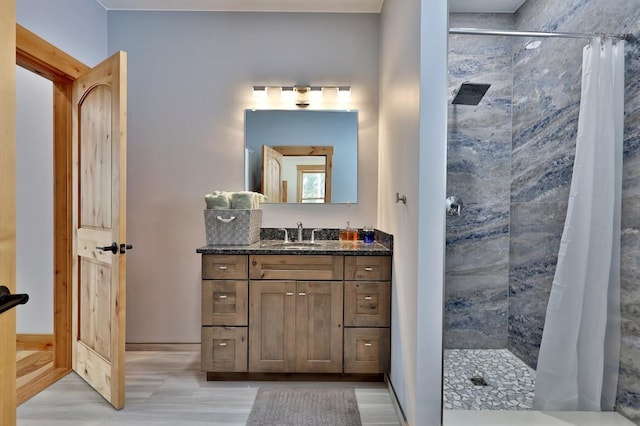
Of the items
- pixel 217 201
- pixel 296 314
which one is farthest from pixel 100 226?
pixel 296 314

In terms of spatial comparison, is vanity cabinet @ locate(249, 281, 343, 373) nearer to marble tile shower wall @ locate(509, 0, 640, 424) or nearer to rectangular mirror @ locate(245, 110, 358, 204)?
rectangular mirror @ locate(245, 110, 358, 204)

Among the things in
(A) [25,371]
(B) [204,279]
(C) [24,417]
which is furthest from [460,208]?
(A) [25,371]

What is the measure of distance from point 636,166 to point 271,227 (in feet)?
7.69

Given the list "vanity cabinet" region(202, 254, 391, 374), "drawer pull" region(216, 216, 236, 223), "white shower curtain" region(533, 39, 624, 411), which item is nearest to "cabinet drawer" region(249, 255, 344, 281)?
"vanity cabinet" region(202, 254, 391, 374)

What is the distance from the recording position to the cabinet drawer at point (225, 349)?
8.11 ft

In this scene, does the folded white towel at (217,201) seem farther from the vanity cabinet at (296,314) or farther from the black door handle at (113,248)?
the black door handle at (113,248)

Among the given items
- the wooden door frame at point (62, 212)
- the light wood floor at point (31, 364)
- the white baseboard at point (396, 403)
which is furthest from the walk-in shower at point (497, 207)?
the light wood floor at point (31, 364)

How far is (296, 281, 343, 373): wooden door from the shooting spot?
2480mm

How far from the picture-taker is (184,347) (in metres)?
3.06

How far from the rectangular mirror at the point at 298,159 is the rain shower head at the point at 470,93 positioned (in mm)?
804

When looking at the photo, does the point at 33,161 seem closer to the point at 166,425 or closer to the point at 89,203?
the point at 89,203

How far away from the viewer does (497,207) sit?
2.75 metres

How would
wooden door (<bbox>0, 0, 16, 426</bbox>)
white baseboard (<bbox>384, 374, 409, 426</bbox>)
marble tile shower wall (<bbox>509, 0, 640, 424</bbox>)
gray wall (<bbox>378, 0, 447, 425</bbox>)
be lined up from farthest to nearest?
white baseboard (<bbox>384, 374, 409, 426</bbox>)
marble tile shower wall (<bbox>509, 0, 640, 424</bbox>)
gray wall (<bbox>378, 0, 447, 425</bbox>)
wooden door (<bbox>0, 0, 16, 426</bbox>)

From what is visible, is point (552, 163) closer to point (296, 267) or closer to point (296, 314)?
point (296, 267)
